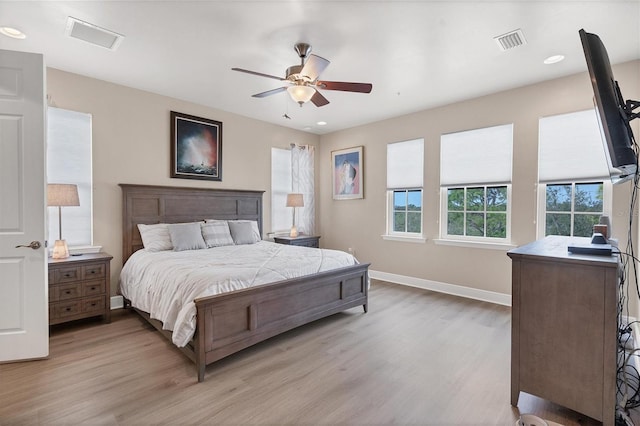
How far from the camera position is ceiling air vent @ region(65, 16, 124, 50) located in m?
2.57

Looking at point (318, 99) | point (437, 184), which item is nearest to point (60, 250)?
point (318, 99)

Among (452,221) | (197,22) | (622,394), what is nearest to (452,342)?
(622,394)

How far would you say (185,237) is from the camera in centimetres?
386

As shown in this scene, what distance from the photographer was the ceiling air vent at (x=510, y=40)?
2662 mm

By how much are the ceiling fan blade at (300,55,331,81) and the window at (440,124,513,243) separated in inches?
105

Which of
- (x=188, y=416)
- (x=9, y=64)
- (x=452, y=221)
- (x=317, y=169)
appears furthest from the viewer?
(x=317, y=169)

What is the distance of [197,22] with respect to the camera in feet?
8.35

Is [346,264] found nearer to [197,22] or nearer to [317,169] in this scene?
[197,22]

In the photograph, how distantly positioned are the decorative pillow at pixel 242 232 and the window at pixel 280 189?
97 cm

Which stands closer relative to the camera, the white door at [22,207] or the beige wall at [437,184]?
the white door at [22,207]

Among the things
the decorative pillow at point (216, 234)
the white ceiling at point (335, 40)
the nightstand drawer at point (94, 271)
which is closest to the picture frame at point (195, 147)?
the white ceiling at point (335, 40)

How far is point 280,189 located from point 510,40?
158 inches

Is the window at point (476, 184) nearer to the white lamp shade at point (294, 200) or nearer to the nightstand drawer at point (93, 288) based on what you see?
the white lamp shade at point (294, 200)

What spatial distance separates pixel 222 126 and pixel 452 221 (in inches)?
150
